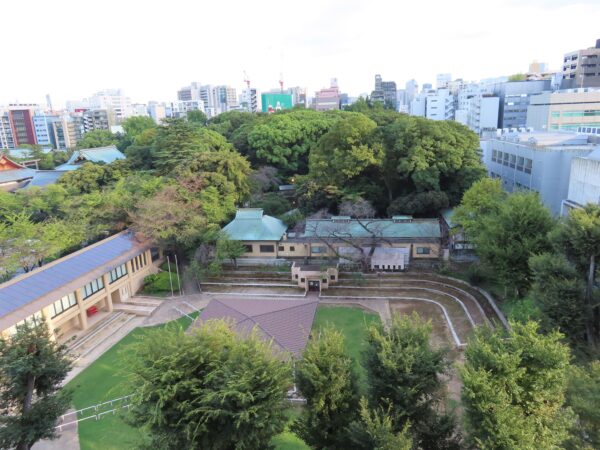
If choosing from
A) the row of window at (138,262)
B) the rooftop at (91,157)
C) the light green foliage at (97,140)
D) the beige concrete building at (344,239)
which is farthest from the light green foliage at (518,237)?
the light green foliage at (97,140)

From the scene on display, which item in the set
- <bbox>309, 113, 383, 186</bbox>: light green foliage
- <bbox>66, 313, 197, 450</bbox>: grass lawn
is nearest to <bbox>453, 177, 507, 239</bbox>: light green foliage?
<bbox>309, 113, 383, 186</bbox>: light green foliage

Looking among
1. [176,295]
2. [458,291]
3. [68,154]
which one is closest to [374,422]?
[458,291]

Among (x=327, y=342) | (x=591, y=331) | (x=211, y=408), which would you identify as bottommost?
(x=591, y=331)

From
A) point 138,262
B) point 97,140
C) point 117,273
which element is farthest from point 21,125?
point 117,273

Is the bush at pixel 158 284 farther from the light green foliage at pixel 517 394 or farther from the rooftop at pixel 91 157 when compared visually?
the rooftop at pixel 91 157

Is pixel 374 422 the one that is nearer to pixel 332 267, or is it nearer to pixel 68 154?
pixel 332 267

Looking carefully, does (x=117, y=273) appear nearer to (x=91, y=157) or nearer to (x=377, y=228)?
(x=377, y=228)
